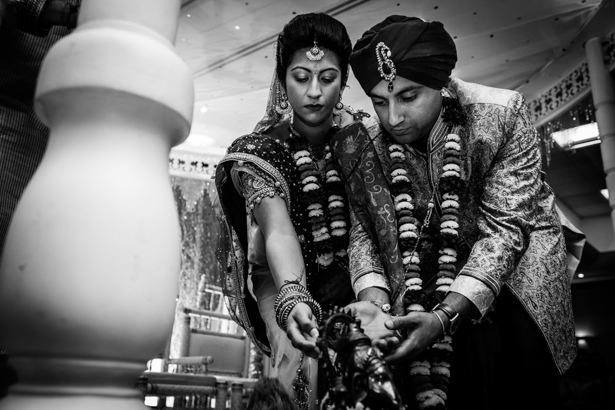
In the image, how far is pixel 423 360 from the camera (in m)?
1.55

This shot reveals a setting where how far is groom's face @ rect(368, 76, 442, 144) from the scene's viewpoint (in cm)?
173

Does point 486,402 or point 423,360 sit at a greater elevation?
point 423,360

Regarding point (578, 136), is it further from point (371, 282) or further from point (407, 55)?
point (371, 282)

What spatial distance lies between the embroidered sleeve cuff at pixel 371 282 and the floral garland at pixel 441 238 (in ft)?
0.25

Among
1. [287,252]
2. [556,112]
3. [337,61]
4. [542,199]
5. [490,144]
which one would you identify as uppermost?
[556,112]

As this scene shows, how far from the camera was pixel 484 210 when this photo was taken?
1.71 metres

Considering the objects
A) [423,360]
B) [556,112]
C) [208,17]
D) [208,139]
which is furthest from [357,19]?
[423,360]

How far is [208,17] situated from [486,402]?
5303mm

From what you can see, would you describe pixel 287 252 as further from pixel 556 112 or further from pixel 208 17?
pixel 556 112

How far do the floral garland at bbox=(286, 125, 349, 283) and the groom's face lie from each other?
29 centimetres

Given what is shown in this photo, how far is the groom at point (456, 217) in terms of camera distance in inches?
63.7

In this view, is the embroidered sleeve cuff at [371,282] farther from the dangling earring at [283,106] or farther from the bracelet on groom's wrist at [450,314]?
the dangling earring at [283,106]

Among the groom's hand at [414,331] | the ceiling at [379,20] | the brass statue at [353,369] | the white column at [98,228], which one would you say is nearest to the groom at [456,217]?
the groom's hand at [414,331]

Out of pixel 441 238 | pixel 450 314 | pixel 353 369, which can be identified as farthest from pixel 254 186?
pixel 353 369
